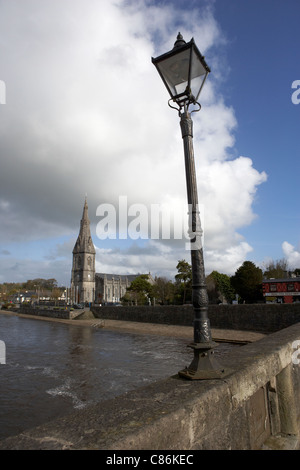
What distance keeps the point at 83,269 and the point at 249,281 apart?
69.6 m

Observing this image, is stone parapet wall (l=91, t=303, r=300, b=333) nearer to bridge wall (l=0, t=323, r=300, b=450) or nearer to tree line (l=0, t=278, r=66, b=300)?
bridge wall (l=0, t=323, r=300, b=450)

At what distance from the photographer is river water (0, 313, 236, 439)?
10.2m

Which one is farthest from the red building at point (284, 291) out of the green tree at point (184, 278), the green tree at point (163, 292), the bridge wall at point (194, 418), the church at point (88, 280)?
the church at point (88, 280)

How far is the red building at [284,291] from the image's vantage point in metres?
45.1

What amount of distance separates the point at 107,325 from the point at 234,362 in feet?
146

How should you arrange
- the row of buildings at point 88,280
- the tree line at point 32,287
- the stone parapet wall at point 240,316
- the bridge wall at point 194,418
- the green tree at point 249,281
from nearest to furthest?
the bridge wall at point 194,418 < the stone parapet wall at point 240,316 < the green tree at point 249,281 < the row of buildings at point 88,280 < the tree line at point 32,287

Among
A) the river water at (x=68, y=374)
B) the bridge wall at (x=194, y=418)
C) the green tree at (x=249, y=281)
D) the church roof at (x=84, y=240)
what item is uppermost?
the church roof at (x=84, y=240)

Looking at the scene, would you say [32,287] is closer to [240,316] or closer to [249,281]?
[249,281]

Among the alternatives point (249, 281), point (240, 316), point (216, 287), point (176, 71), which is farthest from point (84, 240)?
point (176, 71)

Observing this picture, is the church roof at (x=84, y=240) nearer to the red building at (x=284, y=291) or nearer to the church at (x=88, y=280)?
the church at (x=88, y=280)

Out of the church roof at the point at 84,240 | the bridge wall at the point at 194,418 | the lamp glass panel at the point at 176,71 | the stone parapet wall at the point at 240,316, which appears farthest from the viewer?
the church roof at the point at 84,240

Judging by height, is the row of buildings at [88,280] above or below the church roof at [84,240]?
below

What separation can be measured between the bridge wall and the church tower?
104124 mm

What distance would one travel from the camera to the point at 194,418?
1.96 metres
